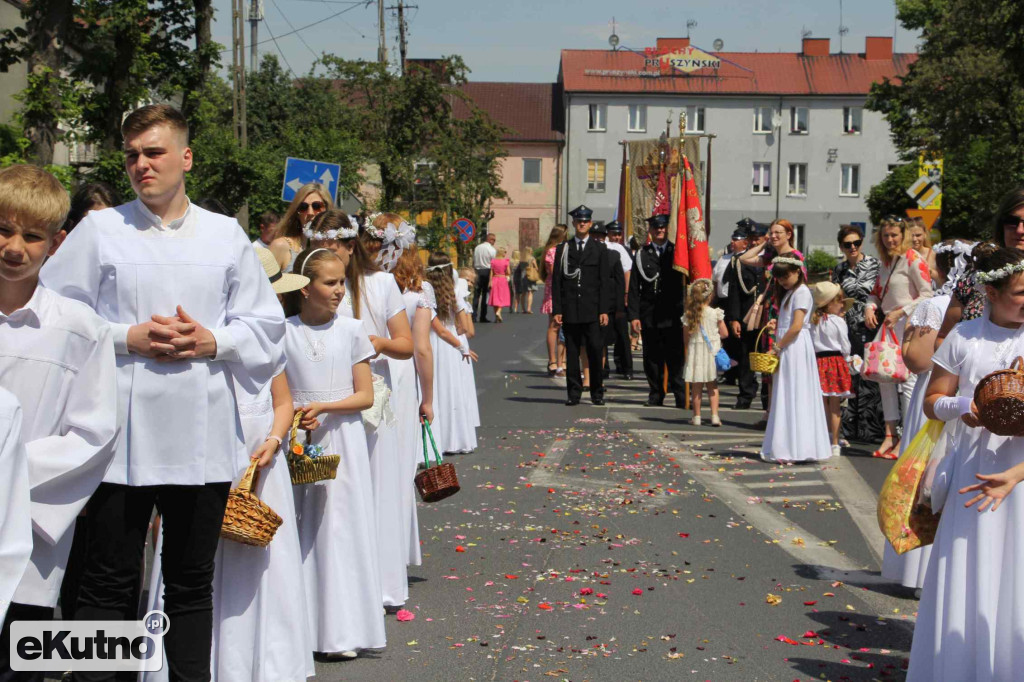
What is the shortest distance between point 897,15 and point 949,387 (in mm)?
57446

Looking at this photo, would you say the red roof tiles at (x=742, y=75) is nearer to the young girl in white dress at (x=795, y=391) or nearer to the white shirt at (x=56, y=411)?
the young girl in white dress at (x=795, y=391)

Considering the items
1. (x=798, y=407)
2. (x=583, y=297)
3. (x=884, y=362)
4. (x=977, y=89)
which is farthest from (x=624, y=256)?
(x=977, y=89)

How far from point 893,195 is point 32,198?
2395 inches

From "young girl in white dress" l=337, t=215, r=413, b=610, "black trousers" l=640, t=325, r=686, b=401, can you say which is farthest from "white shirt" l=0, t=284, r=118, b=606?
"black trousers" l=640, t=325, r=686, b=401

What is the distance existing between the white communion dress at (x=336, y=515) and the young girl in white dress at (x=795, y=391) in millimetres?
6935

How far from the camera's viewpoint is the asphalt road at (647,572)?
238 inches

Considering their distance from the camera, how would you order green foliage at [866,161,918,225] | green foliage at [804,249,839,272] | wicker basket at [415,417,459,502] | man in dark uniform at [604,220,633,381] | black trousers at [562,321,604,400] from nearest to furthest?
wicker basket at [415,417,459,502] < black trousers at [562,321,604,400] < man in dark uniform at [604,220,633,381] < green foliage at [866,161,918,225] < green foliage at [804,249,839,272]

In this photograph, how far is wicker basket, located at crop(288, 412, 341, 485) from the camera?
5625mm

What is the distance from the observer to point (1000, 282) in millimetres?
5211

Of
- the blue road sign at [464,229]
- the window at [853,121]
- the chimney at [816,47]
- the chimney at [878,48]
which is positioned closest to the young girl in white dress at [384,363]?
the blue road sign at [464,229]

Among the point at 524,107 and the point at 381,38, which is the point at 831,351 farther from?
the point at 524,107

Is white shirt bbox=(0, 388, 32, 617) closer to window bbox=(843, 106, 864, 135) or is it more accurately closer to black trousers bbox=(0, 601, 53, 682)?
black trousers bbox=(0, 601, 53, 682)

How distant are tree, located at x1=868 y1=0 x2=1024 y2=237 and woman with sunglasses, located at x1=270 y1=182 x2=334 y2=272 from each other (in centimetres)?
2364

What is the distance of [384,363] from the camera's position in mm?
7168
